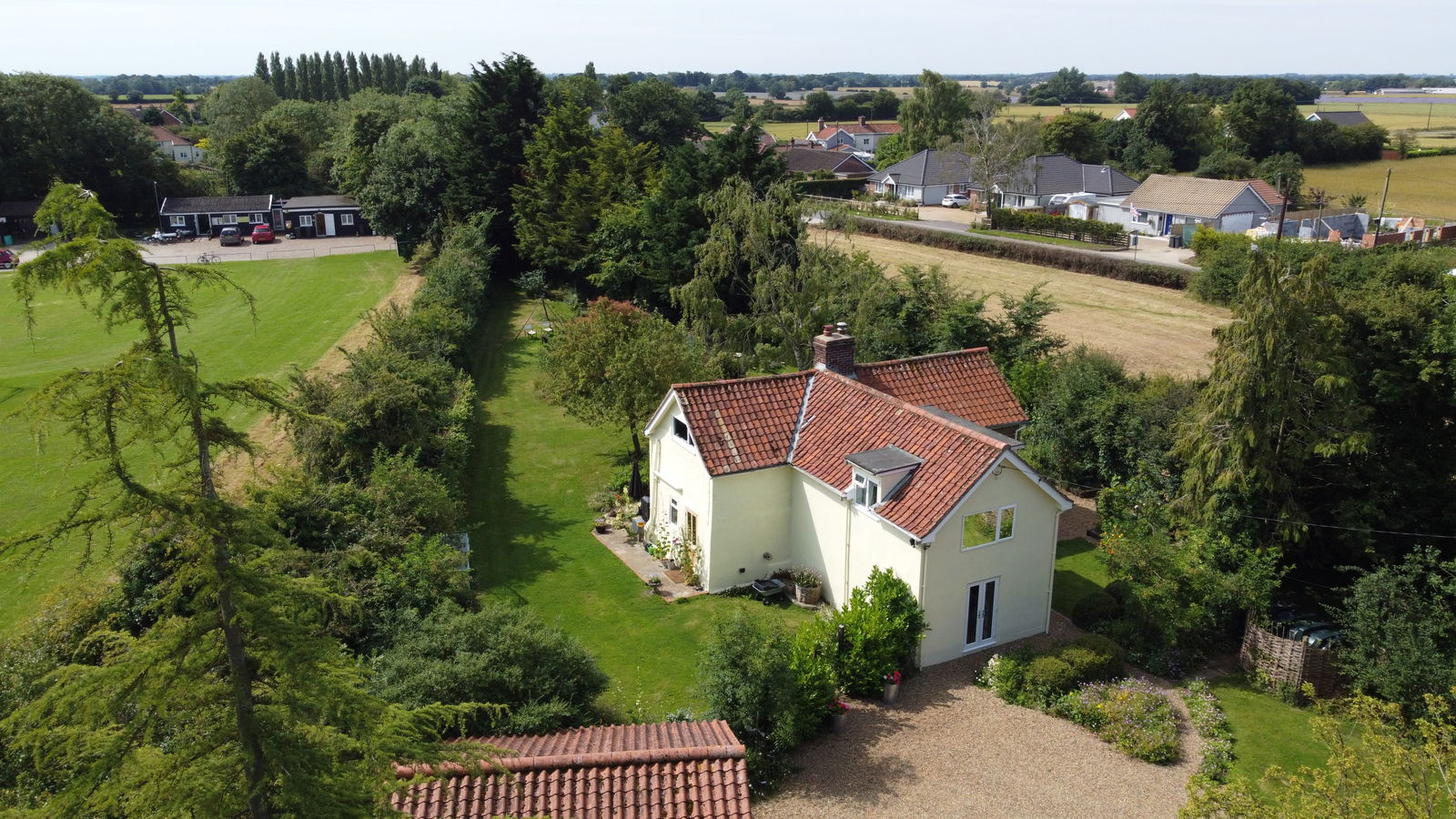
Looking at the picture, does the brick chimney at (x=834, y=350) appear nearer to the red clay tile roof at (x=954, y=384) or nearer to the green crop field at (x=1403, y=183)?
the red clay tile roof at (x=954, y=384)

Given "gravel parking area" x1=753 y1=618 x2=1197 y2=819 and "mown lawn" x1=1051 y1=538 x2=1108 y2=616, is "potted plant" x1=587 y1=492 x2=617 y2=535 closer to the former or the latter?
"gravel parking area" x1=753 y1=618 x2=1197 y2=819

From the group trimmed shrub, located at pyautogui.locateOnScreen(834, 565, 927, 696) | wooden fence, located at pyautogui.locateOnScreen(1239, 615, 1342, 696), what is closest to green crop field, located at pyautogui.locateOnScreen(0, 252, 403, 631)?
trimmed shrub, located at pyautogui.locateOnScreen(834, 565, 927, 696)

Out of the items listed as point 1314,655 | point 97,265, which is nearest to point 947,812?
point 1314,655

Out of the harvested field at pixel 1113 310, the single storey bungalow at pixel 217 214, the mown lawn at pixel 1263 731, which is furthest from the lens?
the single storey bungalow at pixel 217 214

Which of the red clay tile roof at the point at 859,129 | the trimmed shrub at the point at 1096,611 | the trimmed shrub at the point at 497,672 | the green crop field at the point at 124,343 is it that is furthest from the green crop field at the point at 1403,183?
the trimmed shrub at the point at 497,672

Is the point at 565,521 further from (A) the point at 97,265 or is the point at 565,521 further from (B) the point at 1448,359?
(B) the point at 1448,359

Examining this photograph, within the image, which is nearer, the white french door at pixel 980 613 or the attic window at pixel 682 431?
the white french door at pixel 980 613
